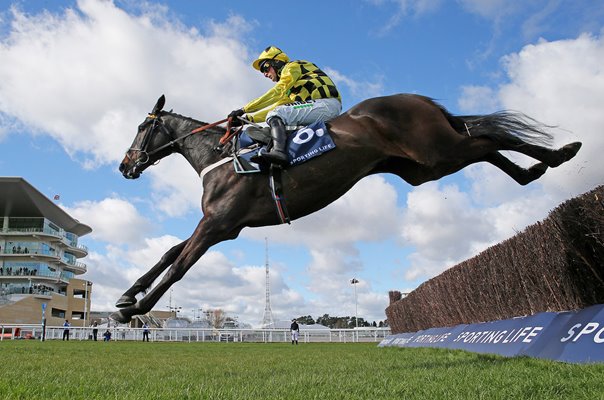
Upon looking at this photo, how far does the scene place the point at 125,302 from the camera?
5082mm

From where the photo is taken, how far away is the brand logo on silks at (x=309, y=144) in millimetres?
5234

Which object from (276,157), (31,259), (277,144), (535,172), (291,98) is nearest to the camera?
(276,157)

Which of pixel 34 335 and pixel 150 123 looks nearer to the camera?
pixel 150 123

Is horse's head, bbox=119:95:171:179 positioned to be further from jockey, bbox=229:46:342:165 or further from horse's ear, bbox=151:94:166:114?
jockey, bbox=229:46:342:165

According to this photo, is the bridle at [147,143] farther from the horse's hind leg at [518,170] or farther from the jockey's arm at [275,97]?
the horse's hind leg at [518,170]

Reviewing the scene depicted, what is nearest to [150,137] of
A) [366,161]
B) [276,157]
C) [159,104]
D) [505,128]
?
[159,104]

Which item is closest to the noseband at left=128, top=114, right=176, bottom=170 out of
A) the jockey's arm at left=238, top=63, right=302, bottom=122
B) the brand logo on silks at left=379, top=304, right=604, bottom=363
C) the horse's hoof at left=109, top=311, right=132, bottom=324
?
the jockey's arm at left=238, top=63, right=302, bottom=122

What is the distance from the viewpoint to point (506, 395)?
3.72 metres

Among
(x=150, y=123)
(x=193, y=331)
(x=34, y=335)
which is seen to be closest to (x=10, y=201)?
(x=34, y=335)

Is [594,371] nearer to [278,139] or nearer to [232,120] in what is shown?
[278,139]

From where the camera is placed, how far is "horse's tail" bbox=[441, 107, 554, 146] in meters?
5.25

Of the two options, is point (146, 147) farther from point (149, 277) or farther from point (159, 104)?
point (149, 277)

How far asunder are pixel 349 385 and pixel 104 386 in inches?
85.3

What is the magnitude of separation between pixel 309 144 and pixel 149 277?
207 cm
